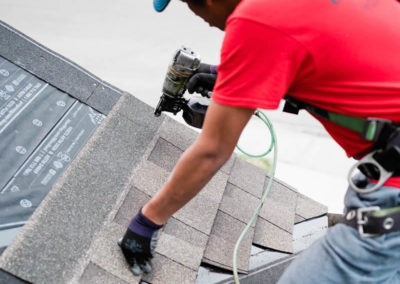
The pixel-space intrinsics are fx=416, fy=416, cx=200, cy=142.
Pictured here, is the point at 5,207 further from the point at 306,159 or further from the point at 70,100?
the point at 306,159

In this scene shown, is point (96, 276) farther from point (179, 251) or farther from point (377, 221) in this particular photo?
point (377, 221)

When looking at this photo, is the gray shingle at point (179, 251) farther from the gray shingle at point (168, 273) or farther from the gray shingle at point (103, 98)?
the gray shingle at point (103, 98)

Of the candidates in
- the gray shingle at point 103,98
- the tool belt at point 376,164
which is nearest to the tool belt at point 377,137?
the tool belt at point 376,164

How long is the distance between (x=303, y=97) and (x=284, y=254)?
3.65 ft

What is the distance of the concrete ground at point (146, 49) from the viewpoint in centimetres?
434

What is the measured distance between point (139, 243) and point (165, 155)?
693mm

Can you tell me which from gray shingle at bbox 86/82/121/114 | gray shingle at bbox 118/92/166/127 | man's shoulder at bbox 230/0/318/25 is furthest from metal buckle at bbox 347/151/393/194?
gray shingle at bbox 86/82/121/114

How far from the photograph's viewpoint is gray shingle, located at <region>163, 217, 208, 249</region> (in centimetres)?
177

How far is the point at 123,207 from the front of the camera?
1.73m

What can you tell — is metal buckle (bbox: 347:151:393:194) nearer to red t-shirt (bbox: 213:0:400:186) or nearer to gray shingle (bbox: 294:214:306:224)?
red t-shirt (bbox: 213:0:400:186)

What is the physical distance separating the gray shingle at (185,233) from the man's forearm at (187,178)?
0.38 meters

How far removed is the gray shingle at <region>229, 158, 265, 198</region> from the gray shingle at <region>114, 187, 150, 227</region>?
2.02 feet

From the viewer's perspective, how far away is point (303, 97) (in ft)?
3.83

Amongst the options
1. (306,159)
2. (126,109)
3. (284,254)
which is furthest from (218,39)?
(284,254)
